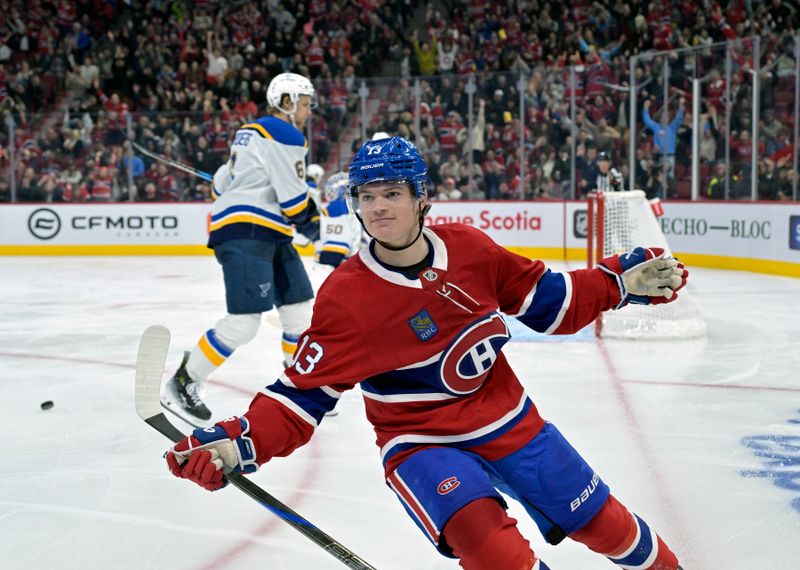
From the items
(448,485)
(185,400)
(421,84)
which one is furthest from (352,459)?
(421,84)

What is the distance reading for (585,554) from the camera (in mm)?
2299

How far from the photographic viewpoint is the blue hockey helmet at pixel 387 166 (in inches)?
67.4

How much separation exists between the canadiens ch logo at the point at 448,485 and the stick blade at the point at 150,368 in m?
0.56

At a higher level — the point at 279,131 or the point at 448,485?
the point at 279,131

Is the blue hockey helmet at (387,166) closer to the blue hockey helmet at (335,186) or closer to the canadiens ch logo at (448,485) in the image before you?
the canadiens ch logo at (448,485)

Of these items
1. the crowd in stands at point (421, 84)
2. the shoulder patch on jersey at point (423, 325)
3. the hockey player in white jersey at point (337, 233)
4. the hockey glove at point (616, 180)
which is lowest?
the shoulder patch on jersey at point (423, 325)

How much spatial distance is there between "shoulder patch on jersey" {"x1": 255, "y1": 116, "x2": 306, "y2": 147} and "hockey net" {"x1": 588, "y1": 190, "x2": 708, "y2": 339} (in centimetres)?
235

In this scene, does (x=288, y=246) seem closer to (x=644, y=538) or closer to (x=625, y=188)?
(x=644, y=538)

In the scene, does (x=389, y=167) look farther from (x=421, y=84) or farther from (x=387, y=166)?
(x=421, y=84)

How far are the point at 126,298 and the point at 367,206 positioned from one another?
6.02 metres

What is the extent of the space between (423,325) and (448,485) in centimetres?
28

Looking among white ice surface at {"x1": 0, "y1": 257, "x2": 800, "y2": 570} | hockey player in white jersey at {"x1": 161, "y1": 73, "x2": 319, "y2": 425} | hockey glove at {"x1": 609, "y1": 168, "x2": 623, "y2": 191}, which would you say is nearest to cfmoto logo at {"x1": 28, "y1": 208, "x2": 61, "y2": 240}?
white ice surface at {"x1": 0, "y1": 257, "x2": 800, "y2": 570}

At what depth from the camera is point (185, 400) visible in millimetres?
3576

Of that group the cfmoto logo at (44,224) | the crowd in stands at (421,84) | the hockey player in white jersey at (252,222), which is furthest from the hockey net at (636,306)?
the cfmoto logo at (44,224)
